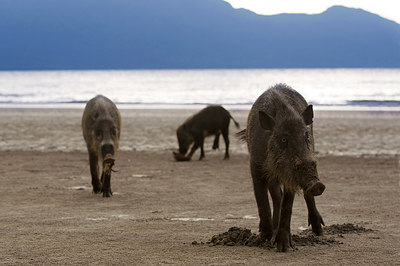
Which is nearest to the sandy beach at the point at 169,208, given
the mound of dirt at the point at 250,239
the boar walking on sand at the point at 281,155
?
the mound of dirt at the point at 250,239

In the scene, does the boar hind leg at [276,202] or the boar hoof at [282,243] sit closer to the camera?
the boar hoof at [282,243]

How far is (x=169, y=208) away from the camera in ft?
37.2

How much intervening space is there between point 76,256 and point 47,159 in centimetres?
1187

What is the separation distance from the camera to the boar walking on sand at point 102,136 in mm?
12617

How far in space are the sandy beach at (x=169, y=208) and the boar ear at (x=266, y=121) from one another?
1407 millimetres

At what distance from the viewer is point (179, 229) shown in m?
Answer: 9.41

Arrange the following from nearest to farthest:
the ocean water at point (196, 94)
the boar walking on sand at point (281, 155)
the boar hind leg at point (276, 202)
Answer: the boar walking on sand at point (281, 155)
the boar hind leg at point (276, 202)
the ocean water at point (196, 94)

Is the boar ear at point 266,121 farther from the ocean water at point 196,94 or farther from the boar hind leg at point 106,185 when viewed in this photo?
the boar hind leg at point 106,185

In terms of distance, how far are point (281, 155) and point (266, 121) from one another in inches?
18.2

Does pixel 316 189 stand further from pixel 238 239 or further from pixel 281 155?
pixel 238 239

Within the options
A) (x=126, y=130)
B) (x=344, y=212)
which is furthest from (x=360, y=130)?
(x=344, y=212)

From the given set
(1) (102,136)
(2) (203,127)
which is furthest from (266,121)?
(2) (203,127)

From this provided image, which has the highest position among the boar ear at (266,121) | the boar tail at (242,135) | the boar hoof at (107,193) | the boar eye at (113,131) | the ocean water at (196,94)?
the boar ear at (266,121)

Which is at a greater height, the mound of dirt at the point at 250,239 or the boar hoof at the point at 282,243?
the boar hoof at the point at 282,243
